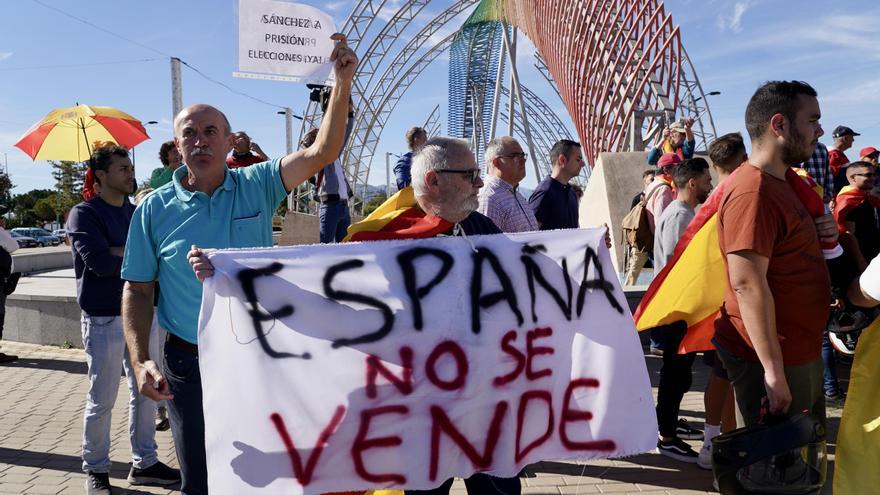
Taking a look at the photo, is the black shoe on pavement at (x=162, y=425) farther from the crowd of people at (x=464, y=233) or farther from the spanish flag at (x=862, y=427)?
the spanish flag at (x=862, y=427)

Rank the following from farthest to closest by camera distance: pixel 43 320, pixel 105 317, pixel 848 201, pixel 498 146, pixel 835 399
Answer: pixel 43 320 → pixel 848 201 → pixel 835 399 → pixel 498 146 → pixel 105 317

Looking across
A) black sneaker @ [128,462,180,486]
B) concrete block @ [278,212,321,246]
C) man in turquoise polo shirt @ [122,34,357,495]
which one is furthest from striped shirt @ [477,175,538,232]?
concrete block @ [278,212,321,246]

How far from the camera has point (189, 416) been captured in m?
2.71

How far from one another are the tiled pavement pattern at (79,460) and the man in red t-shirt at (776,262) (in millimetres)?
1323

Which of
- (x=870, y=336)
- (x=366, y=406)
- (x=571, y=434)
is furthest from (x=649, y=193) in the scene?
(x=366, y=406)

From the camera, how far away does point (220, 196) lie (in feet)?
9.14

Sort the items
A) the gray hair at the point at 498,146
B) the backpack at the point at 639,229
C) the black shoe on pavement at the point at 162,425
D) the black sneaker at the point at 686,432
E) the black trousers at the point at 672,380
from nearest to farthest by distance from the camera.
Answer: the gray hair at the point at 498,146, the black trousers at the point at 672,380, the black sneaker at the point at 686,432, the black shoe on pavement at the point at 162,425, the backpack at the point at 639,229

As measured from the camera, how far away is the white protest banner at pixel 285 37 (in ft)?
9.91

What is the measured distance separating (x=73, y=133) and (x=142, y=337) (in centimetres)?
576

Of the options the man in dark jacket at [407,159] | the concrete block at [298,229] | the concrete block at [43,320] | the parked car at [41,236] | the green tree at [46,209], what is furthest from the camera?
the green tree at [46,209]

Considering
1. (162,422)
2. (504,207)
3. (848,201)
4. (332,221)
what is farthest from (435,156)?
(332,221)

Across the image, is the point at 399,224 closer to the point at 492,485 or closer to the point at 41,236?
the point at 492,485

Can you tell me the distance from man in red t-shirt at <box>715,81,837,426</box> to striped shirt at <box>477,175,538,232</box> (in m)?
1.65

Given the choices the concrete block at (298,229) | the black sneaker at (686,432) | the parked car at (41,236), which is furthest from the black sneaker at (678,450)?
the parked car at (41,236)
